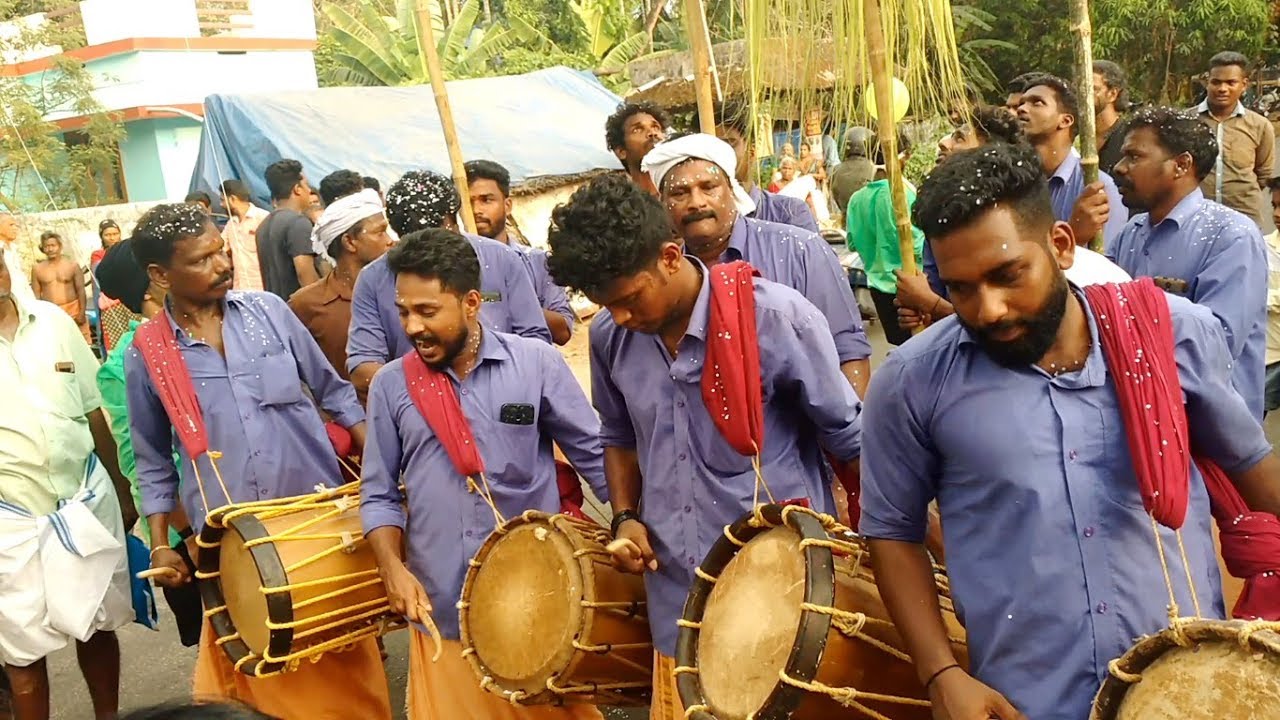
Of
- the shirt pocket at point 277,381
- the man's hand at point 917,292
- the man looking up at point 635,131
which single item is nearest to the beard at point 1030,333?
the man's hand at point 917,292

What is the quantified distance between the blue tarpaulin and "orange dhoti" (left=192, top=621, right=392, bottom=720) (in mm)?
9120

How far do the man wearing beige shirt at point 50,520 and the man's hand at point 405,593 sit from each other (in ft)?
5.20

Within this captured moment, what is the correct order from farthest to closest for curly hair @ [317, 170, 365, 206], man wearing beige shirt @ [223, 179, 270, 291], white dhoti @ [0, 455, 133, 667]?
man wearing beige shirt @ [223, 179, 270, 291], curly hair @ [317, 170, 365, 206], white dhoti @ [0, 455, 133, 667]

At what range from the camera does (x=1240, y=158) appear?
22.0 ft

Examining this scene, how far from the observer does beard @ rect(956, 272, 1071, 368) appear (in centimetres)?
185

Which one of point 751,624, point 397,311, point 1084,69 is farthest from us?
point 397,311

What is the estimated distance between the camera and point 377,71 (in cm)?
2050

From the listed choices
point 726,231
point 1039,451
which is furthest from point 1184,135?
point 1039,451

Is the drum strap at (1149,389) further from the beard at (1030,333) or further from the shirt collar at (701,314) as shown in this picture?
the shirt collar at (701,314)

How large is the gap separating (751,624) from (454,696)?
1341 mm

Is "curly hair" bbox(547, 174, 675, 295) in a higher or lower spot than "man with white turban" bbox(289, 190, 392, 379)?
higher

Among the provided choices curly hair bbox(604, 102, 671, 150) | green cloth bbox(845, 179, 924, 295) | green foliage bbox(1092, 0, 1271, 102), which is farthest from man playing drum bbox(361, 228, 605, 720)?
green foliage bbox(1092, 0, 1271, 102)

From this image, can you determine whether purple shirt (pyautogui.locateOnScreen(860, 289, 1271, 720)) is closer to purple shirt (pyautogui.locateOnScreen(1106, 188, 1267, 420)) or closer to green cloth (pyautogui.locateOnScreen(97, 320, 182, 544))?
purple shirt (pyautogui.locateOnScreen(1106, 188, 1267, 420))

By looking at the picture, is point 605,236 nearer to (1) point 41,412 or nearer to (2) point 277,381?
(2) point 277,381
